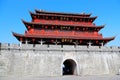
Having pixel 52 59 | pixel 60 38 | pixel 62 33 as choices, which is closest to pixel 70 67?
pixel 60 38

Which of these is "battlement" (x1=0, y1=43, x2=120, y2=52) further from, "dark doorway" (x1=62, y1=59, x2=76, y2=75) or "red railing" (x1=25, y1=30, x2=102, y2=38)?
"red railing" (x1=25, y1=30, x2=102, y2=38)

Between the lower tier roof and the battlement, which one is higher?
the lower tier roof

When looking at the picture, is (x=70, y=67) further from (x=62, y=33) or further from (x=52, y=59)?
(x=52, y=59)

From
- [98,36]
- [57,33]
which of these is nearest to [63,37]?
[57,33]

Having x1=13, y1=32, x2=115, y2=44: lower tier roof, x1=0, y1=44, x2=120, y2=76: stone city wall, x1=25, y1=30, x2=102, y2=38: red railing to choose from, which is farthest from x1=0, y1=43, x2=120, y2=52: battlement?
x1=25, y1=30, x2=102, y2=38: red railing

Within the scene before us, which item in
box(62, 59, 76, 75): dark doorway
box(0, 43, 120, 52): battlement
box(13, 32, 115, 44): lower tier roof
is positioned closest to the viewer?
box(0, 43, 120, 52): battlement

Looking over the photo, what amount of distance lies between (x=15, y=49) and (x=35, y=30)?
16.1 feet

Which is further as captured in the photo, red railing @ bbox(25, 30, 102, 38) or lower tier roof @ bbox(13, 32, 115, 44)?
red railing @ bbox(25, 30, 102, 38)

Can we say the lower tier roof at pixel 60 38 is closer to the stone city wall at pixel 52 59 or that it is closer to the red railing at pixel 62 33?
the red railing at pixel 62 33

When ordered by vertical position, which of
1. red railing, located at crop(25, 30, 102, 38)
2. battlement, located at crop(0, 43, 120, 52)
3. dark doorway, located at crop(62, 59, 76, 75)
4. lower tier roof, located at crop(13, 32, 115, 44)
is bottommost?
dark doorway, located at crop(62, 59, 76, 75)

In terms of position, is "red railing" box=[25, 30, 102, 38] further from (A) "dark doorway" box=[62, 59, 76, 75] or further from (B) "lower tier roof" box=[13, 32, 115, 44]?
(A) "dark doorway" box=[62, 59, 76, 75]

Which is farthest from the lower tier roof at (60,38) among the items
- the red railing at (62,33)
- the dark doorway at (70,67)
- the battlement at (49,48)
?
the dark doorway at (70,67)

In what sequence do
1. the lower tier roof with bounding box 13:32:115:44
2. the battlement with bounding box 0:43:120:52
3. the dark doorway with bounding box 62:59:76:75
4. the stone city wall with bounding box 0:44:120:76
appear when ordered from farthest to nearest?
1. the lower tier roof with bounding box 13:32:115:44
2. the dark doorway with bounding box 62:59:76:75
3. the battlement with bounding box 0:43:120:52
4. the stone city wall with bounding box 0:44:120:76

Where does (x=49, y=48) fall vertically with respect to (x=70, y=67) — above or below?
above
